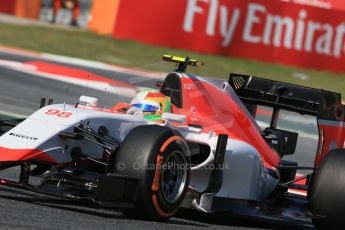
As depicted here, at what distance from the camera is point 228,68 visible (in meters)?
19.6

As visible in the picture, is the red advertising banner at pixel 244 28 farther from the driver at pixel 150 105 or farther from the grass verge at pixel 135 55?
the driver at pixel 150 105

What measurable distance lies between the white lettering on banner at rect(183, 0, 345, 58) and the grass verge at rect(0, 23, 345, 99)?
504 millimetres

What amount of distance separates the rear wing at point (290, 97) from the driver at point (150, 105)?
52.2 inches

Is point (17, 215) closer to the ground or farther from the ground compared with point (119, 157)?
closer to the ground

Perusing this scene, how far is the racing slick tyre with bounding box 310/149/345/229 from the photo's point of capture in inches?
271

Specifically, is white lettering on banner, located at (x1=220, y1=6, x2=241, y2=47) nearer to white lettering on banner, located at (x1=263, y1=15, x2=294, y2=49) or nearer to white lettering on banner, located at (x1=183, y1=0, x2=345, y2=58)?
white lettering on banner, located at (x1=183, y1=0, x2=345, y2=58)

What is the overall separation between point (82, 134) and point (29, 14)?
18833 mm

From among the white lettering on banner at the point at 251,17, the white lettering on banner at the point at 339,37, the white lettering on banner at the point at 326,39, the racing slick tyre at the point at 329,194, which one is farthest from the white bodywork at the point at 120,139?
the white lettering on banner at the point at 339,37

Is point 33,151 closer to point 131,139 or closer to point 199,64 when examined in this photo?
point 131,139

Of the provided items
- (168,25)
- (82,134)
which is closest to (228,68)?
(168,25)

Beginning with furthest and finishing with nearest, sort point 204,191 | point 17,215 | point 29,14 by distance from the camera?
point 29,14
point 204,191
point 17,215

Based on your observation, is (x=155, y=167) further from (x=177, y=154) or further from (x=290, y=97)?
(x=290, y=97)

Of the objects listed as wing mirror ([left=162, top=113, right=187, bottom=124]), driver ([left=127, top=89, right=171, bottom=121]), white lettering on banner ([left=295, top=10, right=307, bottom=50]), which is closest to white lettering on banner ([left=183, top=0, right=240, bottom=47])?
white lettering on banner ([left=295, top=10, right=307, bottom=50])

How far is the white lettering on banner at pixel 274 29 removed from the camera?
19906mm
